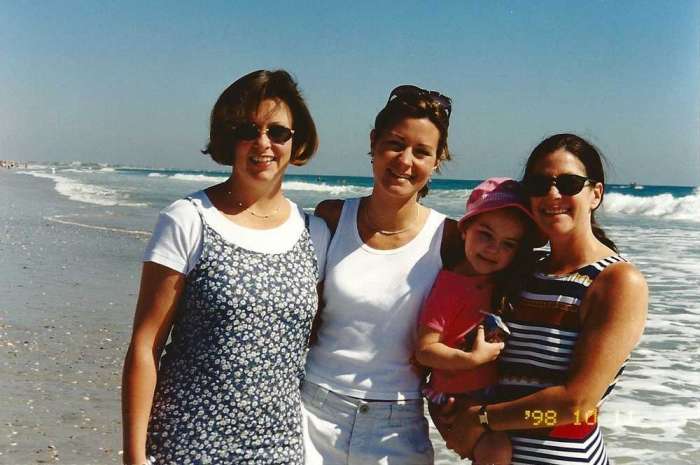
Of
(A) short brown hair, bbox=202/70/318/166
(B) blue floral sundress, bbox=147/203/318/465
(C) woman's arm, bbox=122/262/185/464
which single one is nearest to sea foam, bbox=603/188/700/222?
(A) short brown hair, bbox=202/70/318/166

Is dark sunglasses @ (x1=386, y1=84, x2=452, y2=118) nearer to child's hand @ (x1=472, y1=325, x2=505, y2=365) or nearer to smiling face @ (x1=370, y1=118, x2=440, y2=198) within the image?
smiling face @ (x1=370, y1=118, x2=440, y2=198)

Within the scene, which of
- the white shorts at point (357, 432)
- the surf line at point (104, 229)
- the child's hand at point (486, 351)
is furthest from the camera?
the surf line at point (104, 229)

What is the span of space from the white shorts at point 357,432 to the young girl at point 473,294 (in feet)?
0.58

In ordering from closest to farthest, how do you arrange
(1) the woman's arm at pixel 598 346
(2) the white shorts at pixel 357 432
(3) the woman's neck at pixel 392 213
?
(1) the woman's arm at pixel 598 346 → (2) the white shorts at pixel 357 432 → (3) the woman's neck at pixel 392 213

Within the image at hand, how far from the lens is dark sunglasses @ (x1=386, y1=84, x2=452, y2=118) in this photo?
9.98 ft

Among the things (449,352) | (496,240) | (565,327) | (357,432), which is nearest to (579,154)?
(496,240)

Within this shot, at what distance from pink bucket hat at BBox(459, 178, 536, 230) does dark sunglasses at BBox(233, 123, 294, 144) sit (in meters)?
0.78

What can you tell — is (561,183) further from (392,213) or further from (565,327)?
(392,213)

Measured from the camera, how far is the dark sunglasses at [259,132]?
2793 mm

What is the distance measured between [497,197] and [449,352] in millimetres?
624

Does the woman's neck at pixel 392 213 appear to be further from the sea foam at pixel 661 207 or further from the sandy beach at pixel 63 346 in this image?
the sea foam at pixel 661 207

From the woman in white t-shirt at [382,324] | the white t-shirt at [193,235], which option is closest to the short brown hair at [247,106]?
the white t-shirt at [193,235]

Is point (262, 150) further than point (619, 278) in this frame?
Yes

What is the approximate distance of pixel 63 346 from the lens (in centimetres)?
715
